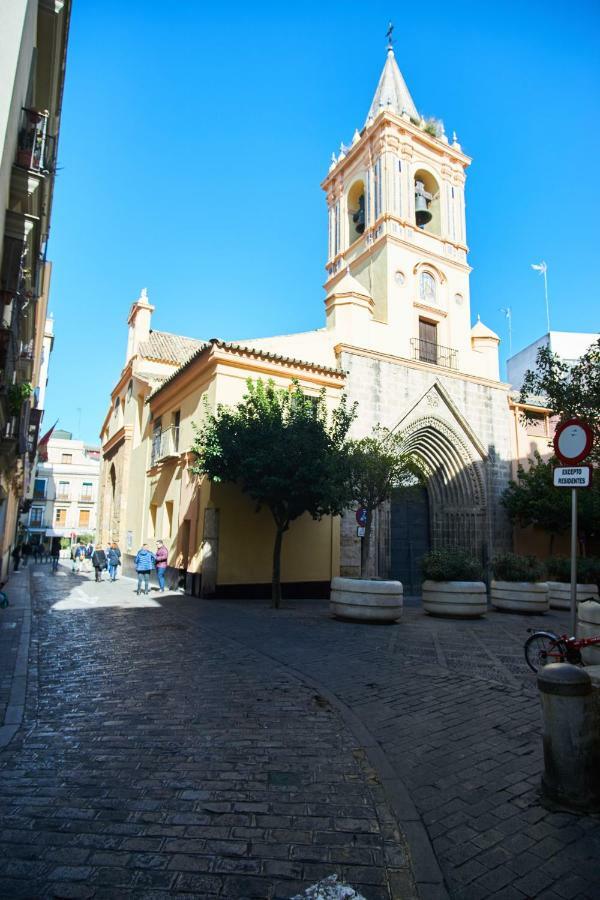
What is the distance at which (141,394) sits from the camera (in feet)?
80.2

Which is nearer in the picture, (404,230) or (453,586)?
(453,586)

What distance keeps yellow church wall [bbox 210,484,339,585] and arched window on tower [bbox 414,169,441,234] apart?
14.5 metres

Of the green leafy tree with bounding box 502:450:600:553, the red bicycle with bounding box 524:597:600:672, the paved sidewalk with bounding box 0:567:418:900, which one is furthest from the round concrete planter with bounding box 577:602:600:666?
the green leafy tree with bounding box 502:450:600:553

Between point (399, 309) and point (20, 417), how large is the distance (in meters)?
14.2

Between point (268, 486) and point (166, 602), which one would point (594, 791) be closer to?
point (268, 486)

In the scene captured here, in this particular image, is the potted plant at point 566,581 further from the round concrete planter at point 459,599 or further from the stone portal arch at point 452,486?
the stone portal arch at point 452,486

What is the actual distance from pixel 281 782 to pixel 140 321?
2648cm

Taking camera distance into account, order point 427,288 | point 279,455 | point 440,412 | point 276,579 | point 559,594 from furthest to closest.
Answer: point 427,288 < point 440,412 < point 559,594 < point 276,579 < point 279,455

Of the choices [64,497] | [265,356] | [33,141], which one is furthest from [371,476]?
[64,497]

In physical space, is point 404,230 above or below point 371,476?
above

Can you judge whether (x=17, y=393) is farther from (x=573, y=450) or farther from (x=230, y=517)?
(x=573, y=450)

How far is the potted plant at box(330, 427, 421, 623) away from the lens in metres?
10.5

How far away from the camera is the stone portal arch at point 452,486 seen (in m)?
19.8

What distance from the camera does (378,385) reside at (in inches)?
715
